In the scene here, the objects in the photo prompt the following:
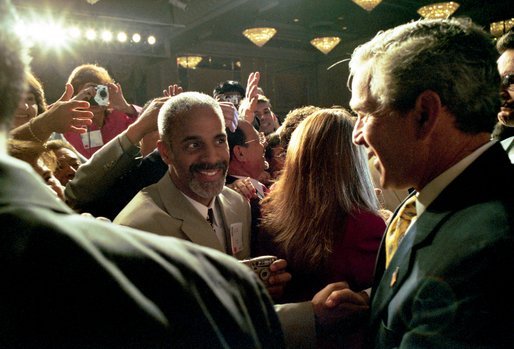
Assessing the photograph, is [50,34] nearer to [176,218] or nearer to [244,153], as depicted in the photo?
[244,153]

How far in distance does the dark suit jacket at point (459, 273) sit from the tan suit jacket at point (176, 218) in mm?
736

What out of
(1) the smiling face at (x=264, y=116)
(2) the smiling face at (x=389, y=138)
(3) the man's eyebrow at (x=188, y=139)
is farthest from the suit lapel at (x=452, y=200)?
(1) the smiling face at (x=264, y=116)

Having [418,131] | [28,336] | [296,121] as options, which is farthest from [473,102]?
[296,121]

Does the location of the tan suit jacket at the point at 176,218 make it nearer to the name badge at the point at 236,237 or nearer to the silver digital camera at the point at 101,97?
the name badge at the point at 236,237

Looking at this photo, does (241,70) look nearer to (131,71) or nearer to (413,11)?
(131,71)

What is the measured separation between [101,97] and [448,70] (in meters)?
2.18

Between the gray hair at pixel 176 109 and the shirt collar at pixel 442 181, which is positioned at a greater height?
the gray hair at pixel 176 109

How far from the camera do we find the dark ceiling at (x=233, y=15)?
255 inches

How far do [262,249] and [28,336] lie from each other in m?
1.27

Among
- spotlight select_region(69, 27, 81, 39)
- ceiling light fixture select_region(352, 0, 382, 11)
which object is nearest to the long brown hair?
ceiling light fixture select_region(352, 0, 382, 11)

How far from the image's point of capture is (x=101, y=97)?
2607 mm

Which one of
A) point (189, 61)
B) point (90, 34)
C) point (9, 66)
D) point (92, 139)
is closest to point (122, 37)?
point (90, 34)

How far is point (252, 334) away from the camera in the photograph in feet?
1.44

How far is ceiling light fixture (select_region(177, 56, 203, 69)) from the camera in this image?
28.7 ft
